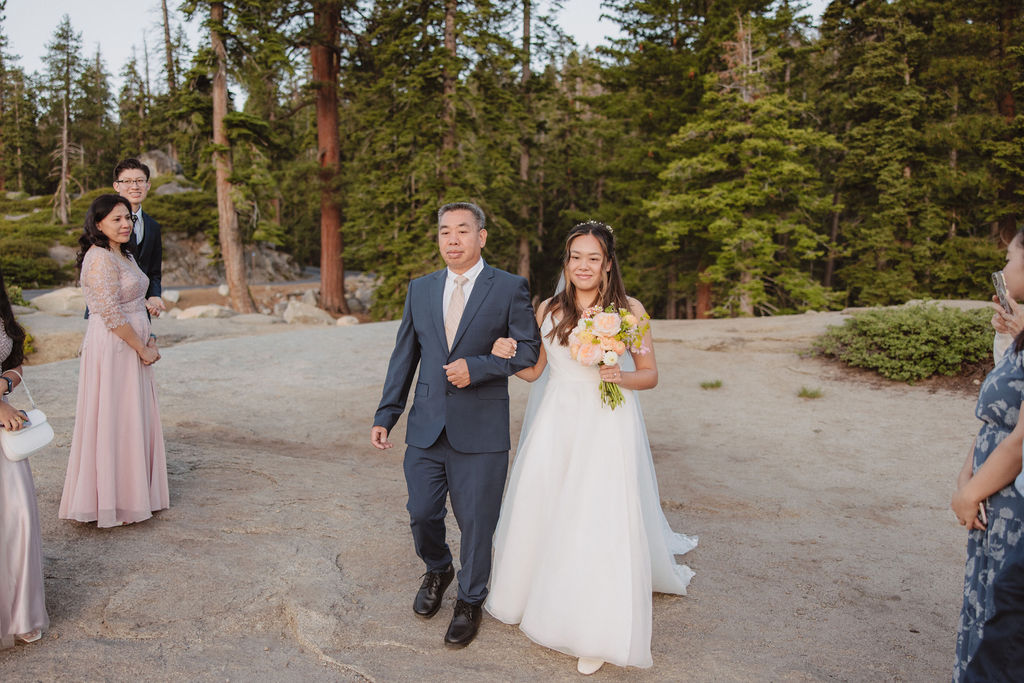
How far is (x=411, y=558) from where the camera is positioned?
4508 mm

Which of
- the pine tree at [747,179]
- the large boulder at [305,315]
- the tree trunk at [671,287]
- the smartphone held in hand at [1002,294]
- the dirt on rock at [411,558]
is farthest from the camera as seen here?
the tree trunk at [671,287]

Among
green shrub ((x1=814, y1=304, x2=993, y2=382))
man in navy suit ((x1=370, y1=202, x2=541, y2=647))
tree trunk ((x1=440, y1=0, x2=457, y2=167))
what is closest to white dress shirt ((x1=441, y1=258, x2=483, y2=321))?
man in navy suit ((x1=370, y1=202, x2=541, y2=647))

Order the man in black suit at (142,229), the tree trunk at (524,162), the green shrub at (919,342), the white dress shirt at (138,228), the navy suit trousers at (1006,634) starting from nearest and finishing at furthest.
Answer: the navy suit trousers at (1006,634) → the man in black suit at (142,229) → the white dress shirt at (138,228) → the green shrub at (919,342) → the tree trunk at (524,162)

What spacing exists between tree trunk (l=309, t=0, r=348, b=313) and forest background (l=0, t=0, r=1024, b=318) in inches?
2.8

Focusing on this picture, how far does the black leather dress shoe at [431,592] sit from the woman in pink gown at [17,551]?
1800 mm

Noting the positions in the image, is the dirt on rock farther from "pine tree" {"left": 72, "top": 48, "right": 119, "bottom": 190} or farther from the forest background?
"pine tree" {"left": 72, "top": 48, "right": 119, "bottom": 190}

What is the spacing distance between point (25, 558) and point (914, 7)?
27812mm

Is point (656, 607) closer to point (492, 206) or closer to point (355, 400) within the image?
point (355, 400)

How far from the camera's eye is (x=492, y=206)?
23156 mm

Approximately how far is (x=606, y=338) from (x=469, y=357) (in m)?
0.68

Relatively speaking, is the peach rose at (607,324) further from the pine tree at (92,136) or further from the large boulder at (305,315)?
the pine tree at (92,136)

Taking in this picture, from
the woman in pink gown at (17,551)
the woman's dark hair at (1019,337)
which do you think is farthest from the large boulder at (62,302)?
the woman's dark hair at (1019,337)

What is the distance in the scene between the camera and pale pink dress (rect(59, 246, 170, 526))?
449 cm

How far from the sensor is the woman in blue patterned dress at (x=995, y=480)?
223 centimetres
